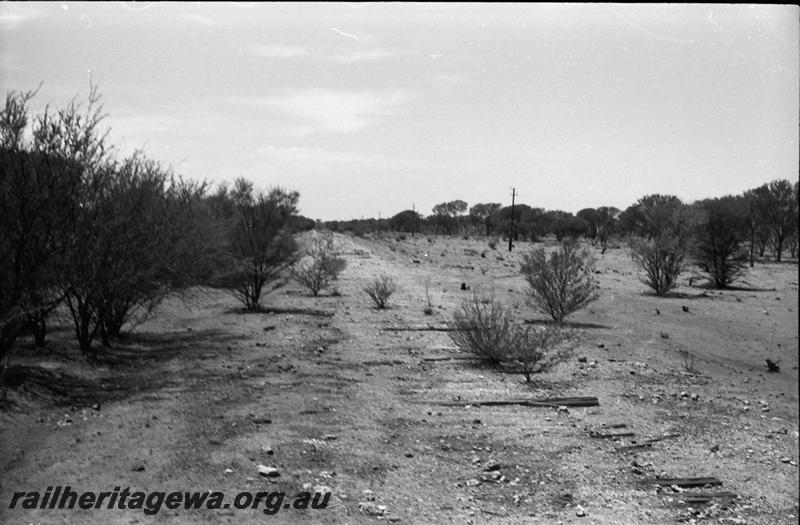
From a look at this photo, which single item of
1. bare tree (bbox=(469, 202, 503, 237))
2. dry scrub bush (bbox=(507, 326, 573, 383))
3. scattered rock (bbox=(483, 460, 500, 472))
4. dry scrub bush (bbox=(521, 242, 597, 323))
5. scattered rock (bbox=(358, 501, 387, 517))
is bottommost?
scattered rock (bbox=(358, 501, 387, 517))

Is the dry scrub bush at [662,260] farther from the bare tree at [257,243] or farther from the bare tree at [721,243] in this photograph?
the bare tree at [257,243]

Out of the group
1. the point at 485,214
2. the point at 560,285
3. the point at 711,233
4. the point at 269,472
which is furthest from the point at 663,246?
the point at 485,214

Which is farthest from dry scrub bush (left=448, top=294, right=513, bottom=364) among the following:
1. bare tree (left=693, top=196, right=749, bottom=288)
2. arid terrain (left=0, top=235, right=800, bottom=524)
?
bare tree (left=693, top=196, right=749, bottom=288)

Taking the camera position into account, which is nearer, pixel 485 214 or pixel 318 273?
pixel 318 273

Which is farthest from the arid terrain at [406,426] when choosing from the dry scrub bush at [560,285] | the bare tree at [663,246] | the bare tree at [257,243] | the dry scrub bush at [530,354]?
the bare tree at [663,246]

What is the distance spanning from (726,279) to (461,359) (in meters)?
21.4

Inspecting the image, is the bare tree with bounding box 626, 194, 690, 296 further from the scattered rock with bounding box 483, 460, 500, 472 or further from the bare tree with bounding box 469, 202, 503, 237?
the bare tree with bounding box 469, 202, 503, 237

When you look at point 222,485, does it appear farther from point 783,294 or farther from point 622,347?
point 783,294

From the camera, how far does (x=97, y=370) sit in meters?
12.1

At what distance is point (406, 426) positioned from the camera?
866 centimetres

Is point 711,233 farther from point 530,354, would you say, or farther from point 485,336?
point 530,354

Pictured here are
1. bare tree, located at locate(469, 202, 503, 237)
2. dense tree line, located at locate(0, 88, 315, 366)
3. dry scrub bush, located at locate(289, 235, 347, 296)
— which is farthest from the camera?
bare tree, located at locate(469, 202, 503, 237)

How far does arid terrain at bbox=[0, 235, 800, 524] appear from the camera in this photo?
6.25 meters

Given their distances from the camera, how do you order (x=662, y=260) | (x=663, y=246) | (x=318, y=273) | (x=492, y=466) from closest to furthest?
(x=492, y=466) < (x=318, y=273) < (x=663, y=246) < (x=662, y=260)
